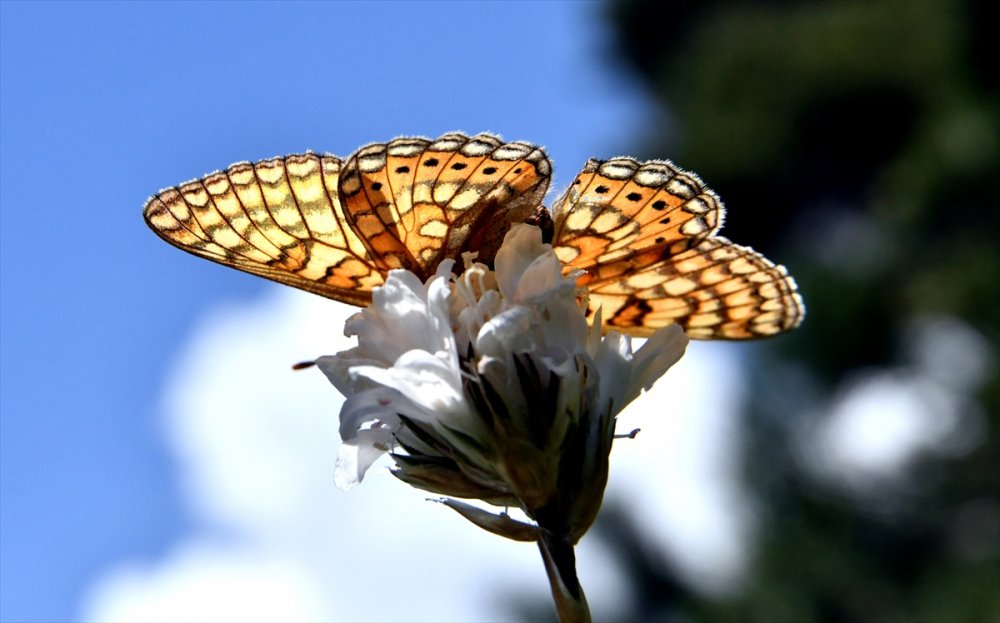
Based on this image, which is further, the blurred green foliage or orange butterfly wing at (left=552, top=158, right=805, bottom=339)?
the blurred green foliage

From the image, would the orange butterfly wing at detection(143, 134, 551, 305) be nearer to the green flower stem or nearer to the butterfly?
the butterfly

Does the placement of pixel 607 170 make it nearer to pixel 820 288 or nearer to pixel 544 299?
pixel 544 299

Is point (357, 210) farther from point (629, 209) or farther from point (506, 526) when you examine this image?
point (506, 526)

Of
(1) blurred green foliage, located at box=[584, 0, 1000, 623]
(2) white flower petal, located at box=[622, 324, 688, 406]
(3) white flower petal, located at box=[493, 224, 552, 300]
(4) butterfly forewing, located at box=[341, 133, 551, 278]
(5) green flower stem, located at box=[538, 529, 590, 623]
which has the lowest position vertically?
(1) blurred green foliage, located at box=[584, 0, 1000, 623]

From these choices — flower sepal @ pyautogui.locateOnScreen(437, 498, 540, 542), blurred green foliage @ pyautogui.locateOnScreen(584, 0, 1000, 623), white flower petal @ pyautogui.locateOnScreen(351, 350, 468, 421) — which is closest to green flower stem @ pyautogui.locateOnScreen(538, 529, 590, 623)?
flower sepal @ pyautogui.locateOnScreen(437, 498, 540, 542)

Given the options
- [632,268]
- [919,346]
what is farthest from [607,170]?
[919,346]

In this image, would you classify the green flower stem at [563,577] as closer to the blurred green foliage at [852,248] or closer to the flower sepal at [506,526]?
the flower sepal at [506,526]
